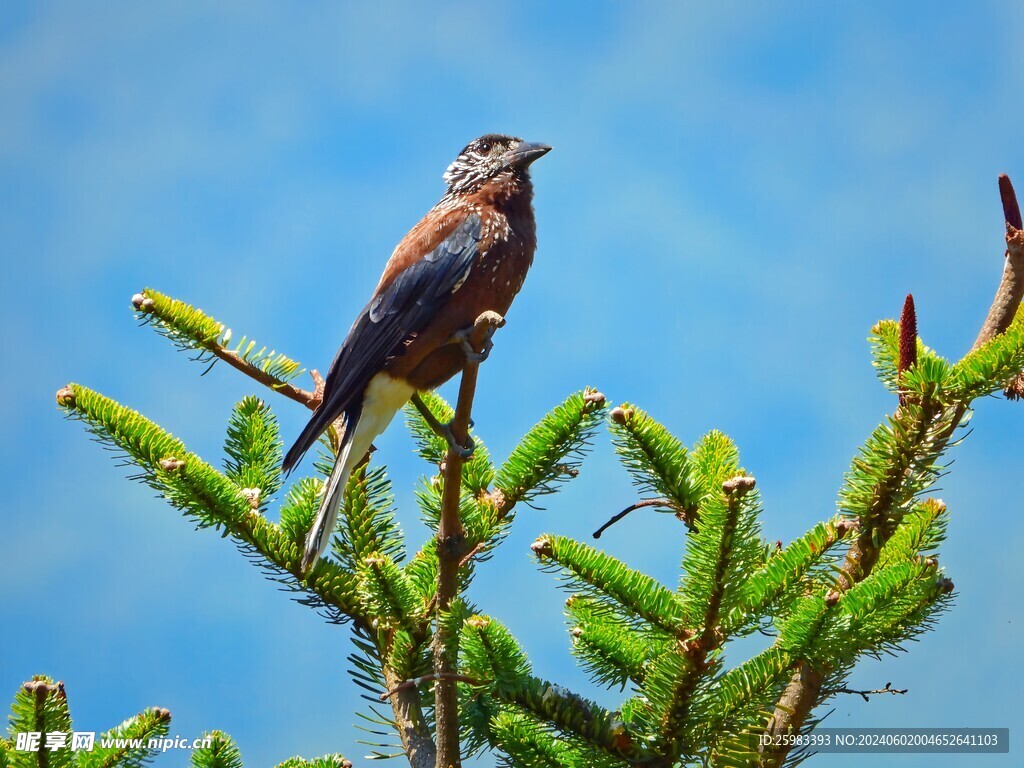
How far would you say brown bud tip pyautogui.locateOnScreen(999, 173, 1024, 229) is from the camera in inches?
113

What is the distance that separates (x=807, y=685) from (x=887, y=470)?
2.13 feet

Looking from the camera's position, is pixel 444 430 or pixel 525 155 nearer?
pixel 444 430

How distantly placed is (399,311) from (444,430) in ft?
4.79

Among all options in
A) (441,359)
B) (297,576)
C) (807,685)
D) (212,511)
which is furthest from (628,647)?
(441,359)

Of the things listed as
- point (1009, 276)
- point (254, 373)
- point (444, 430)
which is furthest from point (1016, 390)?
point (254, 373)

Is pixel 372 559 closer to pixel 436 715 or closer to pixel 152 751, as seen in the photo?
pixel 436 715

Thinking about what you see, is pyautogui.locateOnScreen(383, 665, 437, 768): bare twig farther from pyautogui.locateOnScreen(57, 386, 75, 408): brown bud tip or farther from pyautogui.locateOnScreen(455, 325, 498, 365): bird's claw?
pyautogui.locateOnScreen(57, 386, 75, 408): brown bud tip

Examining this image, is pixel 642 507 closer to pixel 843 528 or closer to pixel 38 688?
pixel 843 528

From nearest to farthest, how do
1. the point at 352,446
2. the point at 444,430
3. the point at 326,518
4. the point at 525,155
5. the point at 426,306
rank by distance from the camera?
the point at 326,518 < the point at 444,430 < the point at 352,446 < the point at 426,306 < the point at 525,155

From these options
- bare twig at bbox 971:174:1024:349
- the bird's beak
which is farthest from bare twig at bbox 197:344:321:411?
bare twig at bbox 971:174:1024:349

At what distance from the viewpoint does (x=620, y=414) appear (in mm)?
2643

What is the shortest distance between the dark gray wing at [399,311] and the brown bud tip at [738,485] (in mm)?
2524

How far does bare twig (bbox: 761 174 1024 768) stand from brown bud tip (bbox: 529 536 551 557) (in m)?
0.70

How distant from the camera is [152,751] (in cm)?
292
